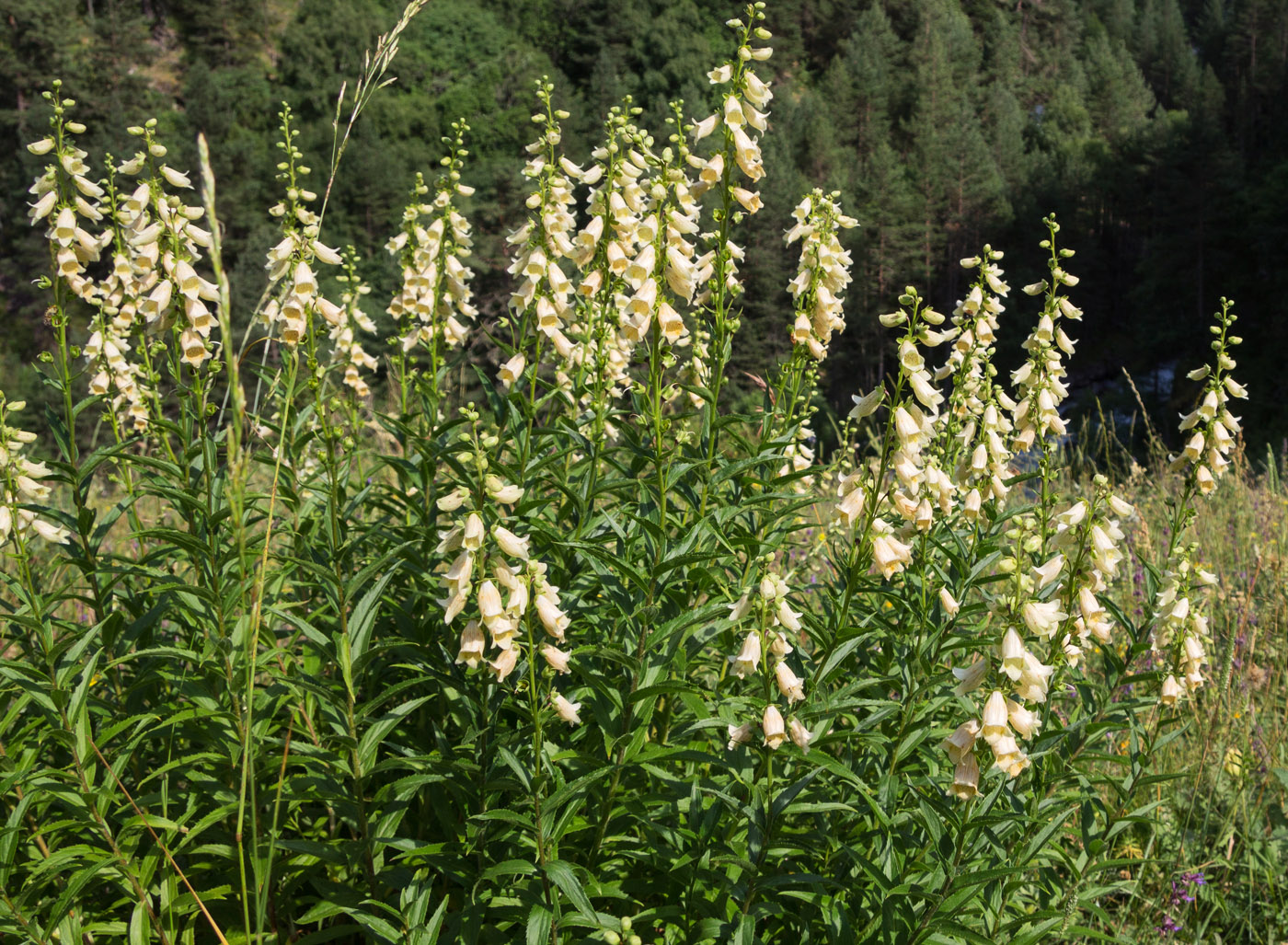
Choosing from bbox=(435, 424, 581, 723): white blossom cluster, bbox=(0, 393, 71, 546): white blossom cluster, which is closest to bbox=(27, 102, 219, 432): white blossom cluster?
bbox=(0, 393, 71, 546): white blossom cluster

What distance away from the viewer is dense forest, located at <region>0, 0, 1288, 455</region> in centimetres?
4522

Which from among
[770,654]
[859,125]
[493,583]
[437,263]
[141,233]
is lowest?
[770,654]

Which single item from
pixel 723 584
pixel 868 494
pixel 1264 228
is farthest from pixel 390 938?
pixel 1264 228

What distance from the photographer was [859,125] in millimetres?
80750

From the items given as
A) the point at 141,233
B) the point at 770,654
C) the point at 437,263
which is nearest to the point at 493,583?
the point at 770,654

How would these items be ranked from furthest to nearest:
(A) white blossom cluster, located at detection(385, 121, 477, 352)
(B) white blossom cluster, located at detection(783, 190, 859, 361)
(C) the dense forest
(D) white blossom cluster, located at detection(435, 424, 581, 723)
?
(C) the dense forest < (A) white blossom cluster, located at detection(385, 121, 477, 352) < (B) white blossom cluster, located at detection(783, 190, 859, 361) < (D) white blossom cluster, located at detection(435, 424, 581, 723)

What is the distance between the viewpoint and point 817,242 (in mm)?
3180

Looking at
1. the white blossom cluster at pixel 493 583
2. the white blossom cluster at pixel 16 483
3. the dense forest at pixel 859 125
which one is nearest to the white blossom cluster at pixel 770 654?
the white blossom cluster at pixel 493 583

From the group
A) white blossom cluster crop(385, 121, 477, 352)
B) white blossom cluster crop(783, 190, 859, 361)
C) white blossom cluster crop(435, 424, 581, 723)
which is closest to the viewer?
white blossom cluster crop(435, 424, 581, 723)

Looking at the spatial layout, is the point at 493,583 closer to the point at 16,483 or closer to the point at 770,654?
the point at 770,654

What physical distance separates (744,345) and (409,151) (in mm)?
42611

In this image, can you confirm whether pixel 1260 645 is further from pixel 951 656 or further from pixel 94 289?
pixel 94 289

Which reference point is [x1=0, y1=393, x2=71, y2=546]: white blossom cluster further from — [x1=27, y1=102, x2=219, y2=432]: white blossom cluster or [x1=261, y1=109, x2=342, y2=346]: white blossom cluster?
[x1=261, y1=109, x2=342, y2=346]: white blossom cluster

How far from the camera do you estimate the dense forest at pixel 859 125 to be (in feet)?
148
